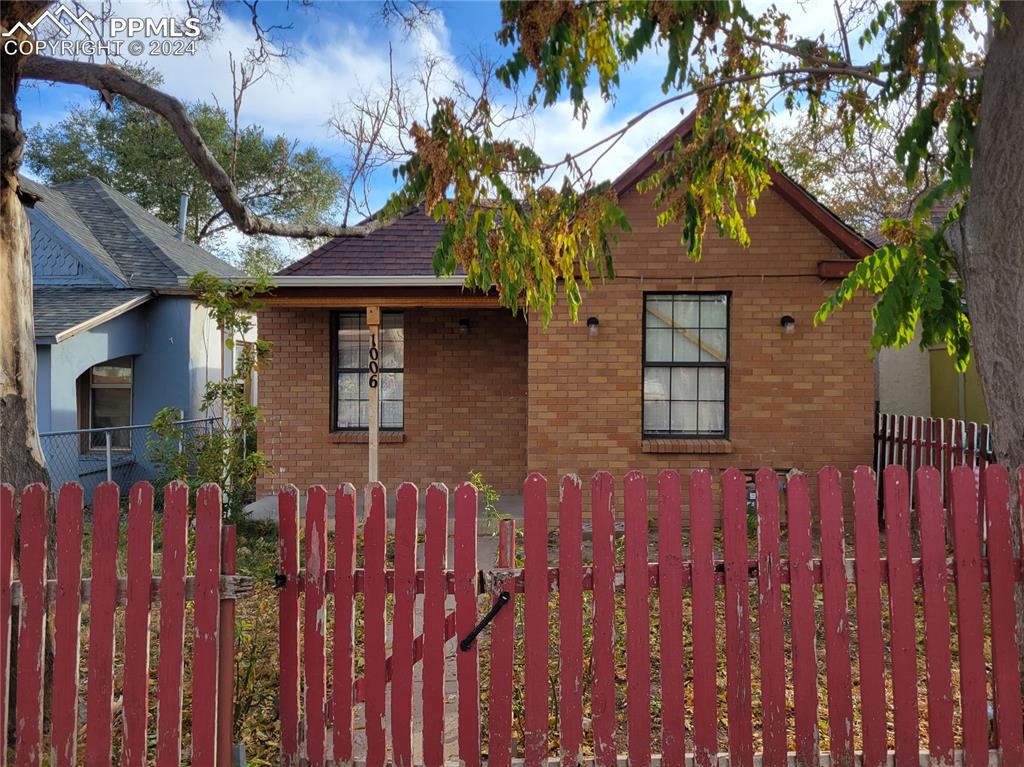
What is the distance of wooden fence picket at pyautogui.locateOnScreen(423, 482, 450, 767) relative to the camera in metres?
3.17

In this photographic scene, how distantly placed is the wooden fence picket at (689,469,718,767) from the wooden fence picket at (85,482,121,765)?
2.52 m

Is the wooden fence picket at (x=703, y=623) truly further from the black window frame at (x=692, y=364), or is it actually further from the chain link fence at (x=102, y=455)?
the chain link fence at (x=102, y=455)

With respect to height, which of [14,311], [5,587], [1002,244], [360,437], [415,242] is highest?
[415,242]

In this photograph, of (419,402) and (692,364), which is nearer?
(692,364)

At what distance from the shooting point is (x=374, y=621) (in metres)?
3.19

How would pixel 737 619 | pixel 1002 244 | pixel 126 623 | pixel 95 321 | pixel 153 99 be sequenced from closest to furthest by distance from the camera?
pixel 126 623
pixel 737 619
pixel 1002 244
pixel 153 99
pixel 95 321

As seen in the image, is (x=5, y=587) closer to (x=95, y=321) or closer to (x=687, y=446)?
(x=687, y=446)

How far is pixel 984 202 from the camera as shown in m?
3.68

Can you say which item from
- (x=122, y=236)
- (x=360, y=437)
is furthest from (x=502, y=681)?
(x=122, y=236)

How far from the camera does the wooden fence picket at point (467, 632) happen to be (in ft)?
10.4

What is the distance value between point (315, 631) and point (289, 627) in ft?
0.40

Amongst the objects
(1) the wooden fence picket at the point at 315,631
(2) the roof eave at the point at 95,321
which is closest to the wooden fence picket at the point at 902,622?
(1) the wooden fence picket at the point at 315,631

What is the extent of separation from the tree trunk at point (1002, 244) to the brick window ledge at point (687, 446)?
5082 mm


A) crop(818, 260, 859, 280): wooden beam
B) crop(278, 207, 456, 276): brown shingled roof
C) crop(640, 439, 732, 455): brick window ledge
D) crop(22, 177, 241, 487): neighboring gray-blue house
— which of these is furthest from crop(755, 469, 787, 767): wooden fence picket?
crop(22, 177, 241, 487): neighboring gray-blue house
